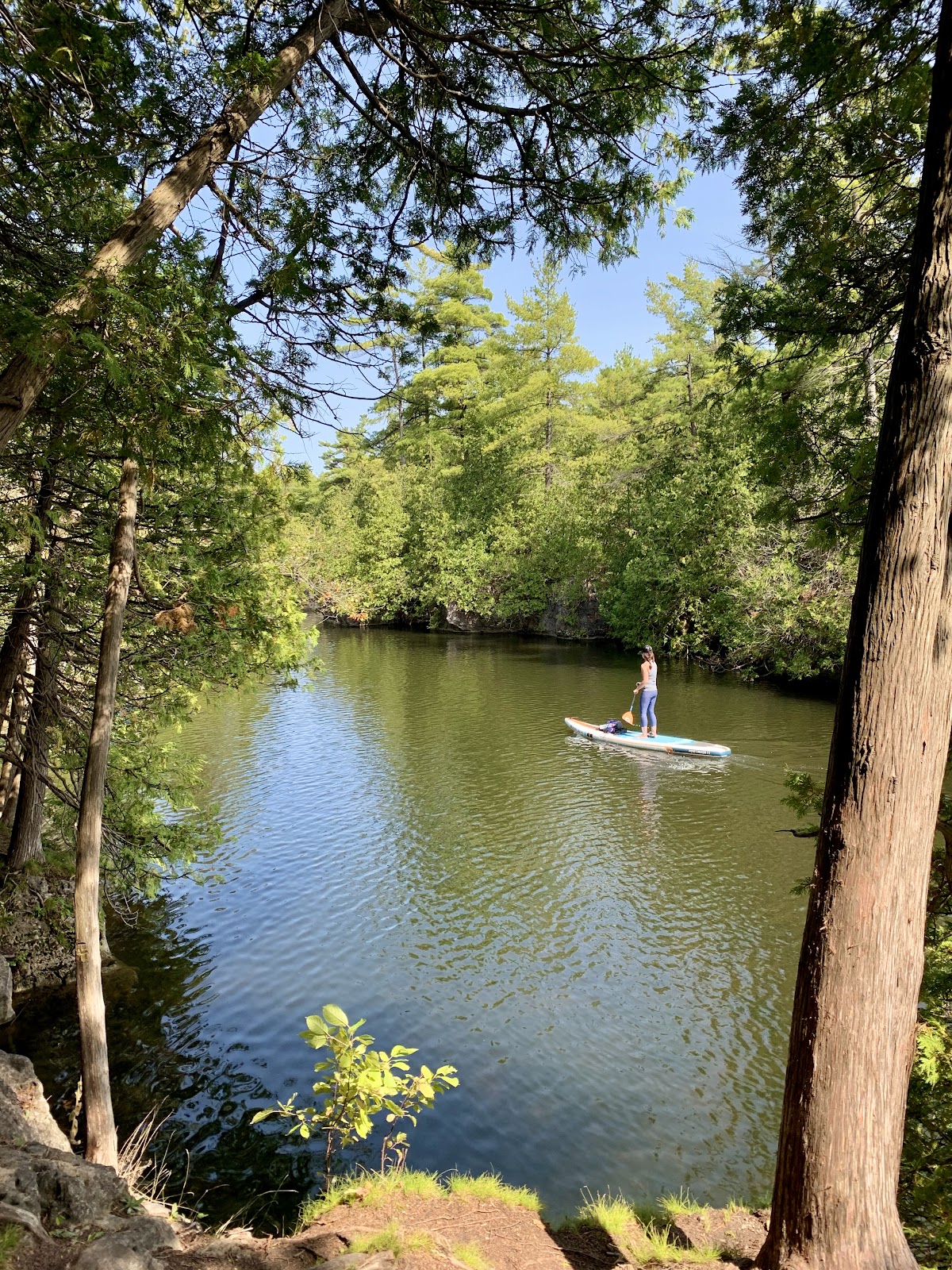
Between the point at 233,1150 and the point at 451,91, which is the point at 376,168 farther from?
the point at 233,1150

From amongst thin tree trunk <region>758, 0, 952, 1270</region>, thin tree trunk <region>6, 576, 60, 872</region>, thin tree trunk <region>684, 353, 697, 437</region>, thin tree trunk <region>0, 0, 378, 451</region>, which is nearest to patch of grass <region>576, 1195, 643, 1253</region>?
thin tree trunk <region>758, 0, 952, 1270</region>

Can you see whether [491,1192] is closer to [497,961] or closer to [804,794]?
[804,794]

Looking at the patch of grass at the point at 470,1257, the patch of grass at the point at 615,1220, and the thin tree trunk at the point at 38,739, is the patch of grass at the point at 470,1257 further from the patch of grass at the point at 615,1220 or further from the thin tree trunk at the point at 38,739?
the thin tree trunk at the point at 38,739

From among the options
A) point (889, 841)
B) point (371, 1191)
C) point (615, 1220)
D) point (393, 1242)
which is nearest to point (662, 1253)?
point (615, 1220)

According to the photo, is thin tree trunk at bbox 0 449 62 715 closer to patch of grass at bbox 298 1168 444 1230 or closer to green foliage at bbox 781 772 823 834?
patch of grass at bbox 298 1168 444 1230

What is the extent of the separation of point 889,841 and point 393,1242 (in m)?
2.76

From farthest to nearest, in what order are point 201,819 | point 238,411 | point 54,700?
1. point 201,819
2. point 54,700
3. point 238,411

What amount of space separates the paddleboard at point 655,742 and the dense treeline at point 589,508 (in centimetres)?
507

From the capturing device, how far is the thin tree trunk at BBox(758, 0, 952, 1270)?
2.70m

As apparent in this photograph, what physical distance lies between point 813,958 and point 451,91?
17.2 ft

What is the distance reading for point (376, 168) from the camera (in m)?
5.59

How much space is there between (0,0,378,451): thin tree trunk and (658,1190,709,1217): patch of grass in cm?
516

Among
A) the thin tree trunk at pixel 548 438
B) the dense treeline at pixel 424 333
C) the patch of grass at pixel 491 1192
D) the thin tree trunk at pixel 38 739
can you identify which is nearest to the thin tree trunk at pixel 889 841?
the dense treeline at pixel 424 333

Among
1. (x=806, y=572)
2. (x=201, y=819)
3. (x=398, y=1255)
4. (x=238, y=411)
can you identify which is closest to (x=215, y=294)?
(x=238, y=411)
